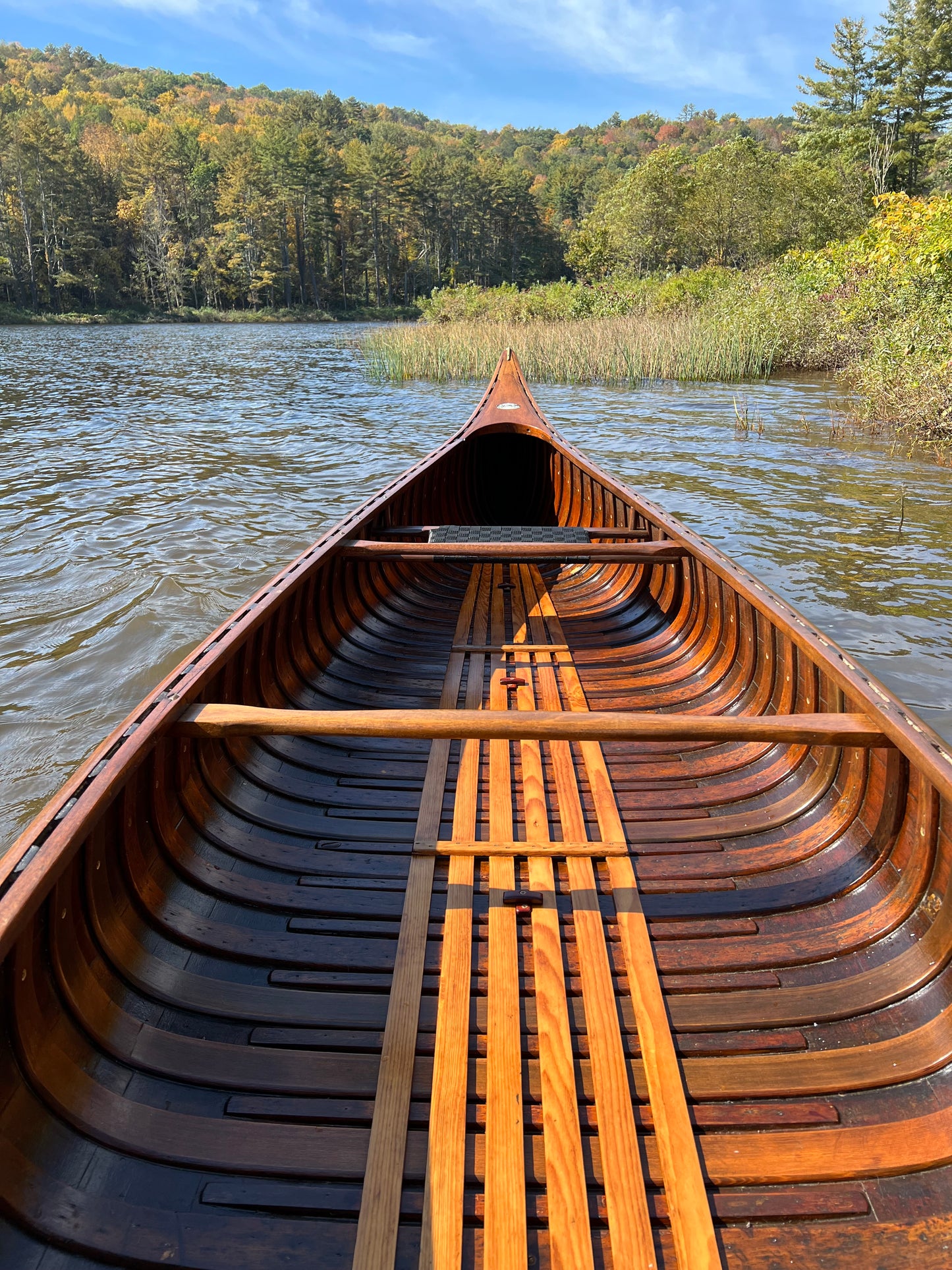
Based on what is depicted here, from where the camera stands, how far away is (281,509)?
29.0ft

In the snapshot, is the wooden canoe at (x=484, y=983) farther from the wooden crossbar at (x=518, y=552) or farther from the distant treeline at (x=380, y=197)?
the distant treeline at (x=380, y=197)

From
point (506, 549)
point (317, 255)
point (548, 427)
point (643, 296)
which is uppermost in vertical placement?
point (317, 255)

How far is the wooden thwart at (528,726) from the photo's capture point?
2.08 metres

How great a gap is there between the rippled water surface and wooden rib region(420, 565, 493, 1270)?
7.56 ft

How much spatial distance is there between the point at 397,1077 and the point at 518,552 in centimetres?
285

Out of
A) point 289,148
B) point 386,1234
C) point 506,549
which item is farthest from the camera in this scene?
point 289,148

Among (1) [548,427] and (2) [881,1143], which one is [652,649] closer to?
(2) [881,1143]

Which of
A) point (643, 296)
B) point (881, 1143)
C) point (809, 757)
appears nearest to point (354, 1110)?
point (881, 1143)

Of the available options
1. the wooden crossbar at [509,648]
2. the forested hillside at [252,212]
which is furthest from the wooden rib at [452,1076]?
the forested hillside at [252,212]

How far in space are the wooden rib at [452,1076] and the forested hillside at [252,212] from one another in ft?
151

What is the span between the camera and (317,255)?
232ft

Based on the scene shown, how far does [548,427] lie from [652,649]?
10.6 ft

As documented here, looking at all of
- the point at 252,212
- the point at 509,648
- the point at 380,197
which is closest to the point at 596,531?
the point at 509,648

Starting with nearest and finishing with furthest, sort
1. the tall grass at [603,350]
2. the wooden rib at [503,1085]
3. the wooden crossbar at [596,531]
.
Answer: the wooden rib at [503,1085] → the wooden crossbar at [596,531] → the tall grass at [603,350]
